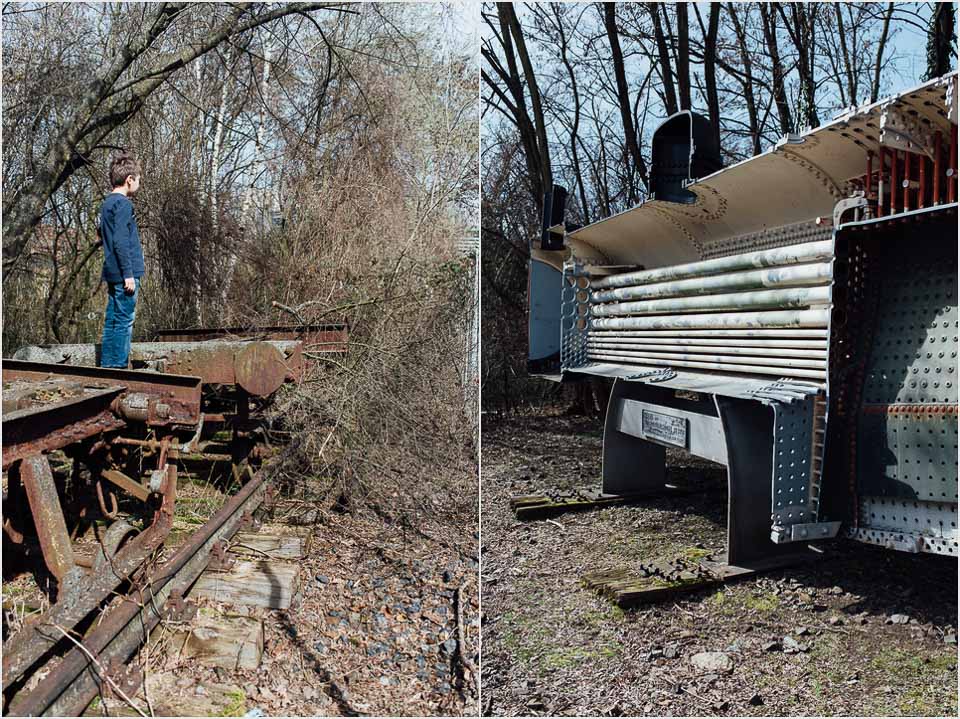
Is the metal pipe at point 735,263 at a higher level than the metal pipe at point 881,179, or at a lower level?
lower

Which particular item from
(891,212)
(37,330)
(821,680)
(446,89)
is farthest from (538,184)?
(821,680)

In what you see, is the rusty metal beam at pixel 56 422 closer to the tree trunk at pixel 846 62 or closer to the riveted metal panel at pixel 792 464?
the riveted metal panel at pixel 792 464

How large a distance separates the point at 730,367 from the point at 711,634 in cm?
193

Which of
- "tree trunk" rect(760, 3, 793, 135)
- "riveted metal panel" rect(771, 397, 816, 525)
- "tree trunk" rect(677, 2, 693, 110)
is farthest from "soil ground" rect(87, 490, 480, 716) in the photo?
"tree trunk" rect(760, 3, 793, 135)

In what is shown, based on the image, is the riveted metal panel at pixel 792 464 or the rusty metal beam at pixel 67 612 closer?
the rusty metal beam at pixel 67 612

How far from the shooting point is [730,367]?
4914 mm

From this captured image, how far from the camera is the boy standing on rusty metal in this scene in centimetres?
484

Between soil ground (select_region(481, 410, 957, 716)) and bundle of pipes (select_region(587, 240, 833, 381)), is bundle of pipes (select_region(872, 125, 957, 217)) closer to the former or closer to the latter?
bundle of pipes (select_region(587, 240, 833, 381))

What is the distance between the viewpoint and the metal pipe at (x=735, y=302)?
3914 millimetres

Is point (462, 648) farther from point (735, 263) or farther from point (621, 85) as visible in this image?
point (621, 85)

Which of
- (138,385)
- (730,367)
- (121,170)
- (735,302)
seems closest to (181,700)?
(138,385)

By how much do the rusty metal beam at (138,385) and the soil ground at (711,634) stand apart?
6.89ft

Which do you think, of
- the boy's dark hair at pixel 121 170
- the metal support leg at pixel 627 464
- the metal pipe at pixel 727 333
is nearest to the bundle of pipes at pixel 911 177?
the metal pipe at pixel 727 333

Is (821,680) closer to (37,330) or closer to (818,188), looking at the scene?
(818,188)
